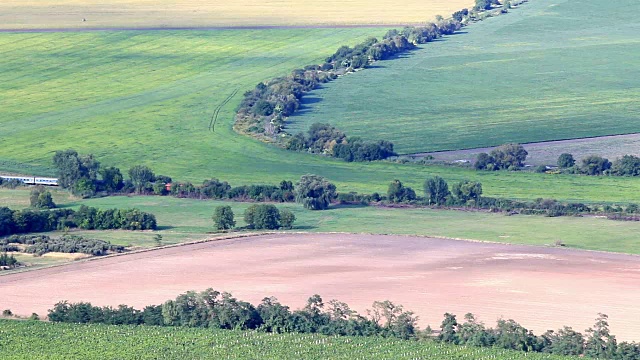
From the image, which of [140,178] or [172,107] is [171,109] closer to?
[172,107]

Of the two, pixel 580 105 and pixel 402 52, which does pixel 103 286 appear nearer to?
pixel 580 105

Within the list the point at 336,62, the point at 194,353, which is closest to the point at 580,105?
the point at 336,62

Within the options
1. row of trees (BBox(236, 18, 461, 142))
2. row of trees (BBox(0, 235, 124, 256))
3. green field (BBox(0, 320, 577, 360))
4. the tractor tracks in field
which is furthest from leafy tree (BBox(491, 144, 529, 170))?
green field (BBox(0, 320, 577, 360))

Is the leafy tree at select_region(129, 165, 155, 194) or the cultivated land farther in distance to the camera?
the cultivated land

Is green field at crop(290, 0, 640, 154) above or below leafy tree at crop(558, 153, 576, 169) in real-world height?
above

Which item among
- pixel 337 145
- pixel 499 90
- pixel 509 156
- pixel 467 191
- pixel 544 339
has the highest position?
pixel 499 90

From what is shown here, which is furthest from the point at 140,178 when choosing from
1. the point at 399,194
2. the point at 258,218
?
the point at 399,194

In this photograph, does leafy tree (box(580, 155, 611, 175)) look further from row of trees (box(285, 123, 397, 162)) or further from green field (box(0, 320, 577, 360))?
green field (box(0, 320, 577, 360))
